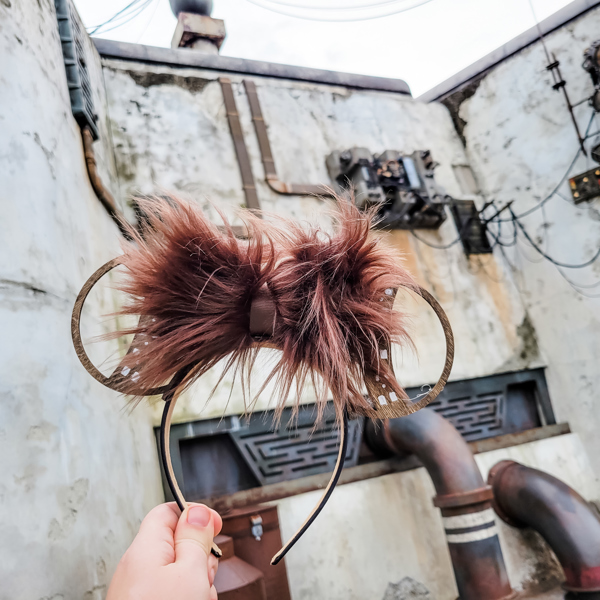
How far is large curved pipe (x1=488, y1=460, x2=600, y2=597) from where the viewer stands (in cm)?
171

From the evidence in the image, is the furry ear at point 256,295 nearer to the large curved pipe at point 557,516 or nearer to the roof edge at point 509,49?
the large curved pipe at point 557,516

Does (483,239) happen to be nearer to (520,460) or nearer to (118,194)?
(520,460)

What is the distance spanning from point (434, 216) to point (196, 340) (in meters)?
2.32

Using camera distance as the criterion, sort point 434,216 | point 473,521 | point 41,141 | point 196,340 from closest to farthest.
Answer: point 196,340 → point 41,141 → point 473,521 → point 434,216

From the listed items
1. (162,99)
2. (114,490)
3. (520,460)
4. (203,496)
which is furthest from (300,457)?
(162,99)

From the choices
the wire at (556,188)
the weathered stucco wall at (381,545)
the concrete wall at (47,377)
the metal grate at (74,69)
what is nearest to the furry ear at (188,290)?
the concrete wall at (47,377)

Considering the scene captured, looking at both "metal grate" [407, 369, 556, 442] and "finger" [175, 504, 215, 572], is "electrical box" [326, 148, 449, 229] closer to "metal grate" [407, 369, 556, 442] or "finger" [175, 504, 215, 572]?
"metal grate" [407, 369, 556, 442]

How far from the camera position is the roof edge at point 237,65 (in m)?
2.41

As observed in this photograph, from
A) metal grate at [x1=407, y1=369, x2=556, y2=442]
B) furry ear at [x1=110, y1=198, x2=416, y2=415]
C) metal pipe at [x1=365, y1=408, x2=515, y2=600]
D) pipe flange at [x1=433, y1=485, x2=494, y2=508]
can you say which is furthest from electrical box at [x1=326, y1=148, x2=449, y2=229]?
furry ear at [x1=110, y1=198, x2=416, y2=415]

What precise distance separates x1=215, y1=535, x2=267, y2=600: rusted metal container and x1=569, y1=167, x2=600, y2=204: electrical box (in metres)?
2.45

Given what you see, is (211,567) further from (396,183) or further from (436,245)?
(436,245)

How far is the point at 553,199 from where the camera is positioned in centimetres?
266

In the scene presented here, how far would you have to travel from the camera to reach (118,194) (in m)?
2.10

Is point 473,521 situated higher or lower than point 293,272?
lower
